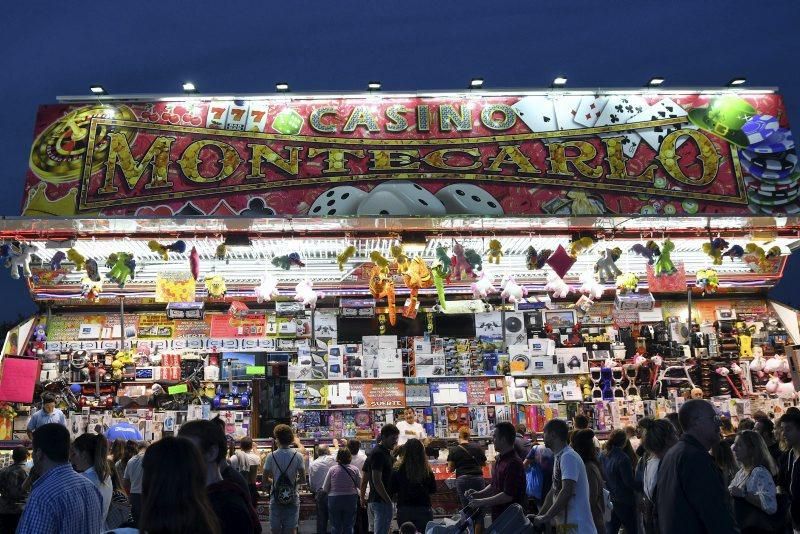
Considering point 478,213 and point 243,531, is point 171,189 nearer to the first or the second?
point 478,213

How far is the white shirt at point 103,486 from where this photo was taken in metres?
5.57

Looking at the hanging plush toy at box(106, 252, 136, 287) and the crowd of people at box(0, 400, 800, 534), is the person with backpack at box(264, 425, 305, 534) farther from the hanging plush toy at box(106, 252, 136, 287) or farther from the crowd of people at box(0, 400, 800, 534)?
the hanging plush toy at box(106, 252, 136, 287)

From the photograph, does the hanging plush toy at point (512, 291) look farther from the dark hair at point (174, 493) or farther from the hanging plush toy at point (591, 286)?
the dark hair at point (174, 493)

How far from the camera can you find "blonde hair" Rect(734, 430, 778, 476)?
556 cm

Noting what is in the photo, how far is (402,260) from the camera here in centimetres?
1084

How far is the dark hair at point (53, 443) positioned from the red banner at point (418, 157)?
259 inches

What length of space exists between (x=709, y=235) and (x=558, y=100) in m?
2.98

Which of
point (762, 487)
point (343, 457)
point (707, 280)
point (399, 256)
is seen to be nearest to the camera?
point (762, 487)

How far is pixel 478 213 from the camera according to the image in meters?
10.4

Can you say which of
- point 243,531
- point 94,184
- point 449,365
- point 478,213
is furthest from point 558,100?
point 243,531

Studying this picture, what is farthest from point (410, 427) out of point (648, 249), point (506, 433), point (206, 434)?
point (206, 434)

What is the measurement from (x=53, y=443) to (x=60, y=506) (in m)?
0.35

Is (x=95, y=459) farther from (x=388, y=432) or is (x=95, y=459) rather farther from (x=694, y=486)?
(x=694, y=486)

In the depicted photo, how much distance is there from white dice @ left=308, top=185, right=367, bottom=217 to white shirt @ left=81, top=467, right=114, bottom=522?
5.37 metres
